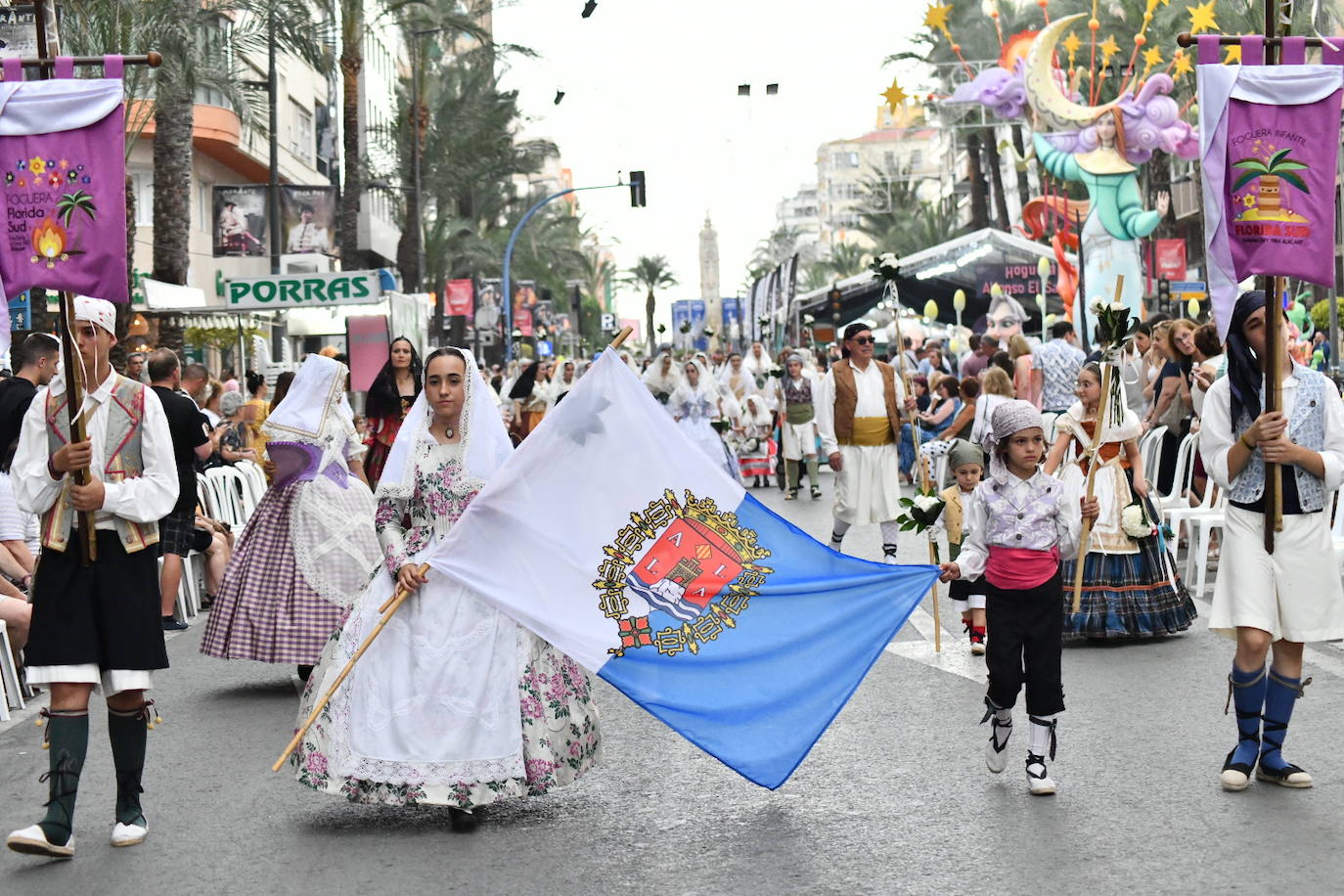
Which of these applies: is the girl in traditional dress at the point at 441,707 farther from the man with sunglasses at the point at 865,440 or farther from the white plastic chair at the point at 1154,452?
the white plastic chair at the point at 1154,452

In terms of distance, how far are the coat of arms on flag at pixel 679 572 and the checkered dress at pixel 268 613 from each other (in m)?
3.57

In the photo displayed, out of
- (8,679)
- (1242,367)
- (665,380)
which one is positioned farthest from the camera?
(665,380)

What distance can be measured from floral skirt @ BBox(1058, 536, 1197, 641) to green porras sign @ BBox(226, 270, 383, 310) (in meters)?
16.9

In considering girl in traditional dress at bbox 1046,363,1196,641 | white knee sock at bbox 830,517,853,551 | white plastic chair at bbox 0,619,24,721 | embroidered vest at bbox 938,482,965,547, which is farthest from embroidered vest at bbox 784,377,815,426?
white plastic chair at bbox 0,619,24,721

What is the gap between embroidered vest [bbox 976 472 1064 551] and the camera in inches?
288

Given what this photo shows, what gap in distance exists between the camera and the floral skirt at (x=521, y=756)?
6668 mm

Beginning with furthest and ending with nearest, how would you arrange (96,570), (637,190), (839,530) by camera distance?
(637,190), (839,530), (96,570)

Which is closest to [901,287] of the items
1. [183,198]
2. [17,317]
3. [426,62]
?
[426,62]

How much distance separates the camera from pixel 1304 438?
7.16 metres

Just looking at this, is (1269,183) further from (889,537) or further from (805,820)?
(889,537)

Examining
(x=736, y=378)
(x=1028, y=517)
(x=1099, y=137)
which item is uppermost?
(x=1099, y=137)

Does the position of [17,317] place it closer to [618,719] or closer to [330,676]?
[618,719]

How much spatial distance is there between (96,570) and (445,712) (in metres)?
1.34

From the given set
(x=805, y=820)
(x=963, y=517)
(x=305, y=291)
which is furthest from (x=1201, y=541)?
(x=305, y=291)
